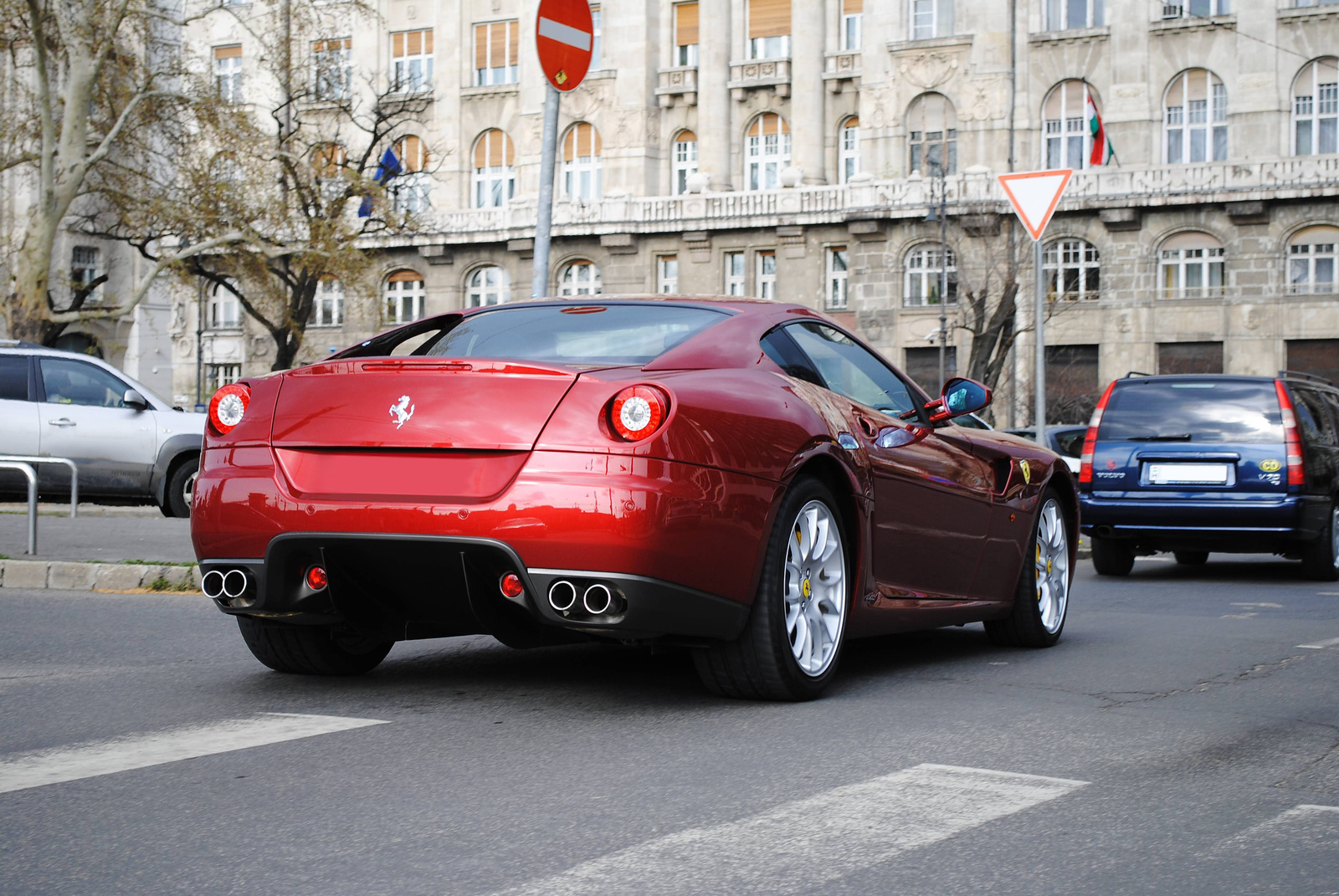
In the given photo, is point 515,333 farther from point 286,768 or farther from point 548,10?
point 548,10

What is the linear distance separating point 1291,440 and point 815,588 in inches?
332

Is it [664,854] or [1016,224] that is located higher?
[1016,224]

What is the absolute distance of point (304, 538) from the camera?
5.16 metres

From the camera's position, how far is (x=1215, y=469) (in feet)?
42.9

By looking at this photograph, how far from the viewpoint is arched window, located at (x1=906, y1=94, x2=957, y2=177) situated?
161ft

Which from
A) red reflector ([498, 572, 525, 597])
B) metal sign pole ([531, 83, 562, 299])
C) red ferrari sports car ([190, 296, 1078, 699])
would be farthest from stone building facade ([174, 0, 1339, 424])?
red reflector ([498, 572, 525, 597])

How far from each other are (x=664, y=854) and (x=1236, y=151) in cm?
4630

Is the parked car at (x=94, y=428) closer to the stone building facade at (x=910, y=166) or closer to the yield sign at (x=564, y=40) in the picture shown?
the yield sign at (x=564, y=40)

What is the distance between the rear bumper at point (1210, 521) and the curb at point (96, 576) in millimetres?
7053

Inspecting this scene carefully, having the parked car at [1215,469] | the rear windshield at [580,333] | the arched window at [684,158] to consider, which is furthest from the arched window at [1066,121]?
the rear windshield at [580,333]

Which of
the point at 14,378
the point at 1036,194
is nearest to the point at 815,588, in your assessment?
the point at 1036,194

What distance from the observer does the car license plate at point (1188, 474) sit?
1304cm

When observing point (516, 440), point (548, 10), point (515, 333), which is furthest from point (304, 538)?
point (548, 10)

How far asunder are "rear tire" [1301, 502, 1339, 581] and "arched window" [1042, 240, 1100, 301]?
34998 mm
